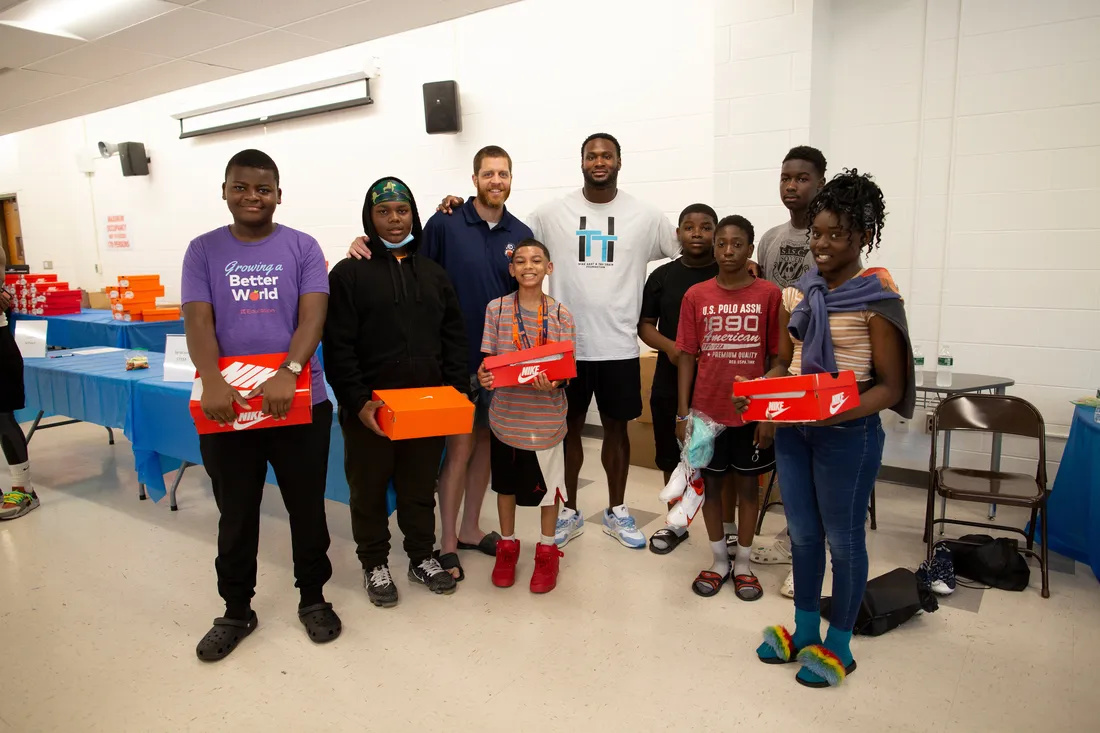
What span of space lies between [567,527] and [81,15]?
4.07 meters

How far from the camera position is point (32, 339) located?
416 centimetres

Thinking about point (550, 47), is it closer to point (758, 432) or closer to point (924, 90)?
point (924, 90)

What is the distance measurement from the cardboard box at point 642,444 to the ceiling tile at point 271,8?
2.94 meters

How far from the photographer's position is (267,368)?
2092 mm

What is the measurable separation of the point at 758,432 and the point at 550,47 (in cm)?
355

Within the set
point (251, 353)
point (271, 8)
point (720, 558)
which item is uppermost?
point (271, 8)

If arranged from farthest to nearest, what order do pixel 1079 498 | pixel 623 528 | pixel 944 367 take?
pixel 944 367 < pixel 623 528 < pixel 1079 498

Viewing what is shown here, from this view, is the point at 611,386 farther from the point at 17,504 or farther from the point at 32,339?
the point at 32,339

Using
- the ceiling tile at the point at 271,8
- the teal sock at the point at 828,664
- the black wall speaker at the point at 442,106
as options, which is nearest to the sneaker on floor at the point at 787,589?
→ the teal sock at the point at 828,664

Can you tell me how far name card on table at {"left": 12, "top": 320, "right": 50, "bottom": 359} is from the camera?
413 cm

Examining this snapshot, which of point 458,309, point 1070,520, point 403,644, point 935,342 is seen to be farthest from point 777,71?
point 403,644

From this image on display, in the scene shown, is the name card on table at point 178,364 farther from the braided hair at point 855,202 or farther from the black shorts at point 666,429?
the braided hair at point 855,202

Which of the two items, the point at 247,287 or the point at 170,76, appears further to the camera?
the point at 170,76

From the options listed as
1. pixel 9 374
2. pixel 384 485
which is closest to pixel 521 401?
pixel 384 485
